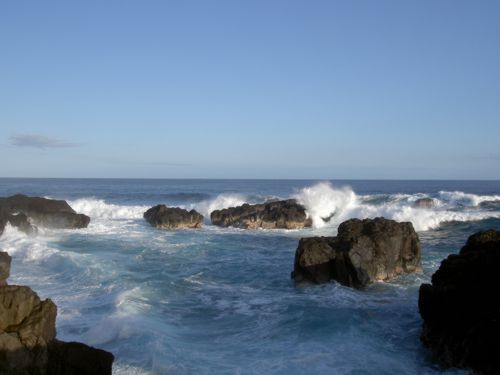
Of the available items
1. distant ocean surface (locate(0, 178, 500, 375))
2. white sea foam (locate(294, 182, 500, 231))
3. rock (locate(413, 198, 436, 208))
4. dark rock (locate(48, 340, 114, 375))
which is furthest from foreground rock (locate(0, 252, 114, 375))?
rock (locate(413, 198, 436, 208))

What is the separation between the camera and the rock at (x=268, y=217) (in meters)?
34.3

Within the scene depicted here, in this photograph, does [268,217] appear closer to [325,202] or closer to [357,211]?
[325,202]

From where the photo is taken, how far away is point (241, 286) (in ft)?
58.3

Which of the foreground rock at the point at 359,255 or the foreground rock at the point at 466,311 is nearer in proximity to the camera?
the foreground rock at the point at 466,311

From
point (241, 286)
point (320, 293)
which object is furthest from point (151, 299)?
point (320, 293)

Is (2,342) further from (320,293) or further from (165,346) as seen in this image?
(320,293)

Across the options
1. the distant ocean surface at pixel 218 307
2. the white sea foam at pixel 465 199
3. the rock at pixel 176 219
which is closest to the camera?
the distant ocean surface at pixel 218 307

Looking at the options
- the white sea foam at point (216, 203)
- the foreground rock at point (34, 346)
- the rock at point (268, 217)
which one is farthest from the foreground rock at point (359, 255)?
the white sea foam at point (216, 203)

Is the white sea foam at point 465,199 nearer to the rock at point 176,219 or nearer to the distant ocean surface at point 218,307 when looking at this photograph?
the distant ocean surface at point 218,307

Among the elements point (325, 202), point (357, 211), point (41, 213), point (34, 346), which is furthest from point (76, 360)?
point (357, 211)

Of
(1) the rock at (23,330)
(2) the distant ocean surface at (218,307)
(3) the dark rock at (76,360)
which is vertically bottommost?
(2) the distant ocean surface at (218,307)

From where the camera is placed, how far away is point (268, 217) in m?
34.4

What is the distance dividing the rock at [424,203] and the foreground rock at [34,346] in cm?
4104

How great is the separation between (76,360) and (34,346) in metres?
0.73
